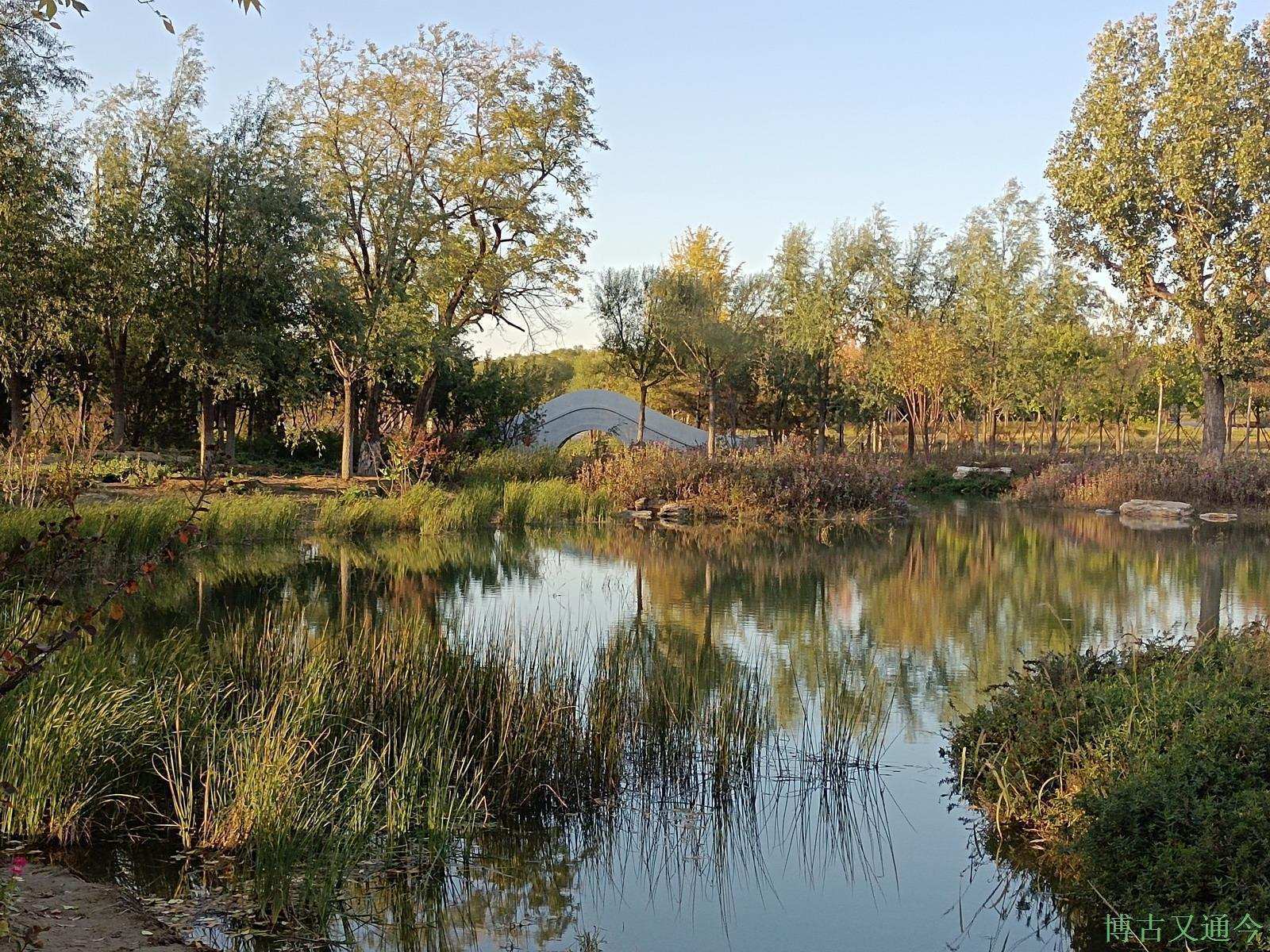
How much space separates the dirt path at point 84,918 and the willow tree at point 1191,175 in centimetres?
2452

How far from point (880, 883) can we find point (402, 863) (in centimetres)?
188

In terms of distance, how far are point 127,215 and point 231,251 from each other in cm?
173

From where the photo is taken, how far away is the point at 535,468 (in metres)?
23.3

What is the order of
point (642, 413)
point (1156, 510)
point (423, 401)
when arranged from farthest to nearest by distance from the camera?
point (642, 413)
point (423, 401)
point (1156, 510)

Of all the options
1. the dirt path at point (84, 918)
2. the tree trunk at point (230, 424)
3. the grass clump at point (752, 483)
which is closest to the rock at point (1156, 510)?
the grass clump at point (752, 483)

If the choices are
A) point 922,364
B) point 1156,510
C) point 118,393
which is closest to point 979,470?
point 922,364

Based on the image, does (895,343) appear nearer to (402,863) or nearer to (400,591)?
(400,591)

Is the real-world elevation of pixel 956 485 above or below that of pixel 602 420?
below

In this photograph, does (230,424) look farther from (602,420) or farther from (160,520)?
(602,420)

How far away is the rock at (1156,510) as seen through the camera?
21656 mm

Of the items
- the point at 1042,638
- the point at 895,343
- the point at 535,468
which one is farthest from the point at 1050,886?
the point at 895,343

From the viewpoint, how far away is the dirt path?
3.45m

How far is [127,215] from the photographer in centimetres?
1936

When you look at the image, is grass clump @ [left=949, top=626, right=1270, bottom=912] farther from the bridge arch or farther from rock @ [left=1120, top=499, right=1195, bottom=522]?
the bridge arch
